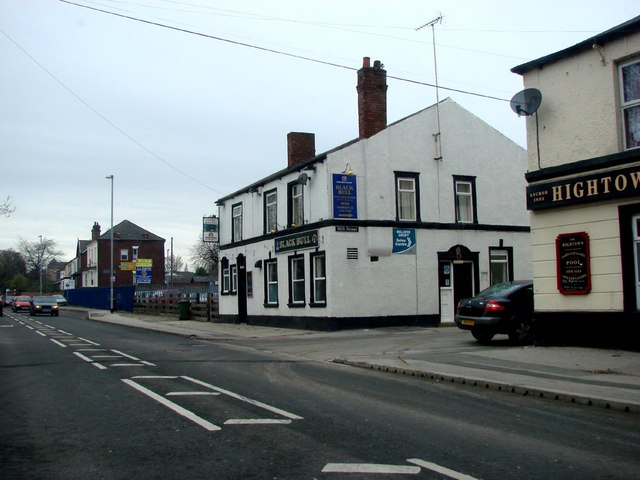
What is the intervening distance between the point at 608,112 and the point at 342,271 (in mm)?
11575

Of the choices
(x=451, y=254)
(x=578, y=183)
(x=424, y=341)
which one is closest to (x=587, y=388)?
(x=578, y=183)

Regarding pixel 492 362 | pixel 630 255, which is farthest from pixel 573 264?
pixel 492 362

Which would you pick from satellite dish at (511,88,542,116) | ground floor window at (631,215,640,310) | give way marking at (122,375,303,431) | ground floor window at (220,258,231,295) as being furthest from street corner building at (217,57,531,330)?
give way marking at (122,375,303,431)

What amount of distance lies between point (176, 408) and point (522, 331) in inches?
405

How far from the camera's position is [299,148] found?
28062 mm

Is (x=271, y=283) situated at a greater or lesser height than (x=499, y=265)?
lesser

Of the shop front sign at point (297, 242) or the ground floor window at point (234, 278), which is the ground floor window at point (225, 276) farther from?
the shop front sign at point (297, 242)

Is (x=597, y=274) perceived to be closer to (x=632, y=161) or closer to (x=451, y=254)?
(x=632, y=161)

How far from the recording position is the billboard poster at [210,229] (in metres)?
33.3

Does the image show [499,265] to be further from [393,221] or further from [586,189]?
[586,189]

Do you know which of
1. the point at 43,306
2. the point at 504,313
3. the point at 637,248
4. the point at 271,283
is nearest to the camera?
the point at 637,248

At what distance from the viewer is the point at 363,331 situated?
74.5ft

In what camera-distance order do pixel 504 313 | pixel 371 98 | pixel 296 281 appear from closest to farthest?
pixel 504 313, pixel 371 98, pixel 296 281

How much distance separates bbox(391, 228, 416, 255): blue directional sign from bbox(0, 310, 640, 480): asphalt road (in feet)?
40.6
